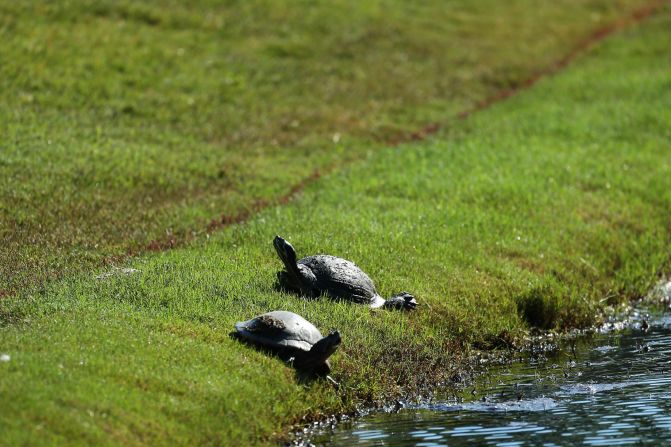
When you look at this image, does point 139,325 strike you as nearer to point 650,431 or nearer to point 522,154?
point 650,431

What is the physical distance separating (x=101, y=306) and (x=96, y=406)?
2.98m

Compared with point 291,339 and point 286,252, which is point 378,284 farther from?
point 291,339

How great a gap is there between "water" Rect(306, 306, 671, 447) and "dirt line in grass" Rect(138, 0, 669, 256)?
6.72 metres

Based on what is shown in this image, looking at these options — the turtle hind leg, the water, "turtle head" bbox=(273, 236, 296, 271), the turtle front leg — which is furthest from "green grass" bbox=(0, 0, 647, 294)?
the water

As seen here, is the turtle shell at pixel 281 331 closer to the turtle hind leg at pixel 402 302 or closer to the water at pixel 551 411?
the water at pixel 551 411

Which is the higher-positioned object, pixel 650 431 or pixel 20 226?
pixel 650 431

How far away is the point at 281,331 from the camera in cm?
1173

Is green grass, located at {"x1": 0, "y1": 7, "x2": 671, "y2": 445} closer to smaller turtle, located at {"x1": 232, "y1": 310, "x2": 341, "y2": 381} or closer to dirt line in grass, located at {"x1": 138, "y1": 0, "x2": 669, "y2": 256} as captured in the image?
smaller turtle, located at {"x1": 232, "y1": 310, "x2": 341, "y2": 381}

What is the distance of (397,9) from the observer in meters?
40.6

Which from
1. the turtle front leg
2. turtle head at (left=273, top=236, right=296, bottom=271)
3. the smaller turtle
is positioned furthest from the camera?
the turtle front leg

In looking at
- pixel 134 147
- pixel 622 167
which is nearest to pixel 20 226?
pixel 134 147

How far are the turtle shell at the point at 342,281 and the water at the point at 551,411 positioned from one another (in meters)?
2.04

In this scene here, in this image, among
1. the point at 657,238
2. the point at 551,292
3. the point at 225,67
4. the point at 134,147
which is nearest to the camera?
the point at 551,292

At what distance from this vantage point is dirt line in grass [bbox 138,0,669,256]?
17953 mm
